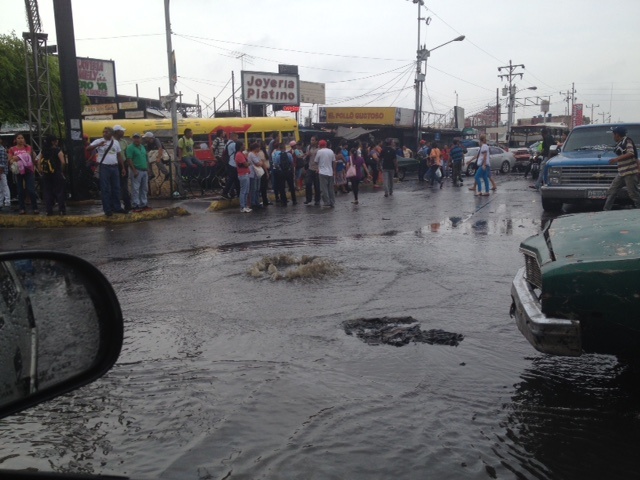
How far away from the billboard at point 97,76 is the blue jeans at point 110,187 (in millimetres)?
30264

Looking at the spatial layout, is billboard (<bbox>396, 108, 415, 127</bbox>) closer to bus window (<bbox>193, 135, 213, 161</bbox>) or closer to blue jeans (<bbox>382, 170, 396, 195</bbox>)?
bus window (<bbox>193, 135, 213, 161</bbox>)

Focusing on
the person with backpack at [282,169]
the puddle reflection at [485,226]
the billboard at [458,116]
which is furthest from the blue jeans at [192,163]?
the billboard at [458,116]

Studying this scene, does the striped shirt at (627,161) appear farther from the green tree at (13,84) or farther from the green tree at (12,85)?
the green tree at (12,85)

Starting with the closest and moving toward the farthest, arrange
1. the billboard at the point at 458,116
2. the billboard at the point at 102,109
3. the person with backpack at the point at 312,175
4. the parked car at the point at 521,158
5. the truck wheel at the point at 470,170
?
the person with backpack at the point at 312,175 < the truck wheel at the point at 470,170 < the parked car at the point at 521,158 < the billboard at the point at 102,109 < the billboard at the point at 458,116

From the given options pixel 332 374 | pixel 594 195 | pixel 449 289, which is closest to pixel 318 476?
pixel 332 374

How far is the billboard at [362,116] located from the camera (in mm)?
44531

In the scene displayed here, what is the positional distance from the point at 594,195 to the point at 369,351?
948cm

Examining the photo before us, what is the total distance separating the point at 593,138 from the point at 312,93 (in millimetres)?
43959

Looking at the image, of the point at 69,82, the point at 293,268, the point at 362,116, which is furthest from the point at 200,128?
the point at 362,116

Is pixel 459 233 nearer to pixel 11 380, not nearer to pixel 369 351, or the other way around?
pixel 369 351

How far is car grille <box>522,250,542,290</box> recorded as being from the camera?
422cm

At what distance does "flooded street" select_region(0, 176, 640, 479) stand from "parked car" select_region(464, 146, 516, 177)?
28130 millimetres

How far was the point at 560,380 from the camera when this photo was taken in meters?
→ 4.22

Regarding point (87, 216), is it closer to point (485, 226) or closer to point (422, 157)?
point (485, 226)
